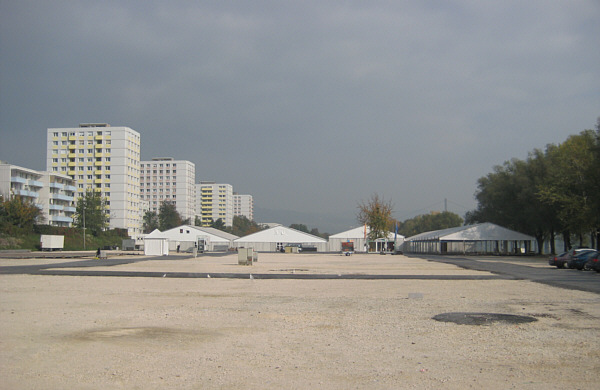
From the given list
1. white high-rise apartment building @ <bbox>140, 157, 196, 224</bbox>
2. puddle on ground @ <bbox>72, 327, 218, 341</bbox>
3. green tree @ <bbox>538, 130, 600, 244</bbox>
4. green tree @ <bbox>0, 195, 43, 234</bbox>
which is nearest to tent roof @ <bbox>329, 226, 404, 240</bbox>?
green tree @ <bbox>538, 130, 600, 244</bbox>

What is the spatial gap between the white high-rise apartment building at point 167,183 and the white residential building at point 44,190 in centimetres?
7227

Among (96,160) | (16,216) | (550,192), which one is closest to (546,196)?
(550,192)

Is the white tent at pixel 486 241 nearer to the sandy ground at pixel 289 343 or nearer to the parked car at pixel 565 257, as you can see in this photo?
the parked car at pixel 565 257

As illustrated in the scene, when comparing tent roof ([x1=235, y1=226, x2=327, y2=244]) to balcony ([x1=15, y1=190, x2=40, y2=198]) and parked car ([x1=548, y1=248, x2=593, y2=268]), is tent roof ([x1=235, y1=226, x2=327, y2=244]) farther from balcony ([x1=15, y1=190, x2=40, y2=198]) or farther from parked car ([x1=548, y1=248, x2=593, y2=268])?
parked car ([x1=548, y1=248, x2=593, y2=268])

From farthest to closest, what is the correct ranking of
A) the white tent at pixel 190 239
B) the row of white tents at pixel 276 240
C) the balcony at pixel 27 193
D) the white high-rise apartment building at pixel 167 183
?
the white high-rise apartment building at pixel 167 183 → the row of white tents at pixel 276 240 → the white tent at pixel 190 239 → the balcony at pixel 27 193

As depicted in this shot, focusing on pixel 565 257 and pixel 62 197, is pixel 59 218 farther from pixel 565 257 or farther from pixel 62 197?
pixel 565 257

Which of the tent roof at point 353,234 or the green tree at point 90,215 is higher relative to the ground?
the green tree at point 90,215

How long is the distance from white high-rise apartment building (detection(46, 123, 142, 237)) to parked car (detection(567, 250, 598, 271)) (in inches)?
4515

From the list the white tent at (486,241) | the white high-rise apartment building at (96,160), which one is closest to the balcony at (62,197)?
the white high-rise apartment building at (96,160)

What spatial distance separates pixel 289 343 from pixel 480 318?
5.73m

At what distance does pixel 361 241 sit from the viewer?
372 ft

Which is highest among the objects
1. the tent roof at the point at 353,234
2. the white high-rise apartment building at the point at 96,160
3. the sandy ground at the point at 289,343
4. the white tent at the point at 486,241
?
the white high-rise apartment building at the point at 96,160

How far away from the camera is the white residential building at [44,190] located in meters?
98.1

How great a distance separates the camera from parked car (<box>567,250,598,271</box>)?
38.5m
